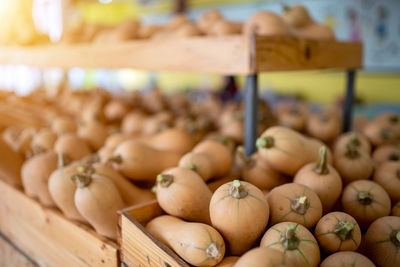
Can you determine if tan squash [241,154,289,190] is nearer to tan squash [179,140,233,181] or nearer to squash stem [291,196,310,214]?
tan squash [179,140,233,181]

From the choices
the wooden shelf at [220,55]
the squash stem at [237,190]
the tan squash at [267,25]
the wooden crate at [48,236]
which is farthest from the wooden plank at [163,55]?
the wooden crate at [48,236]

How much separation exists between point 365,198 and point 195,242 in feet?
1.44

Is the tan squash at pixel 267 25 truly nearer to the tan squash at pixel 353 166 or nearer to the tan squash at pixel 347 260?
the tan squash at pixel 353 166

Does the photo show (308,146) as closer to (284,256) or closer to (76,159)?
(284,256)

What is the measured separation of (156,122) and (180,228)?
0.93 m

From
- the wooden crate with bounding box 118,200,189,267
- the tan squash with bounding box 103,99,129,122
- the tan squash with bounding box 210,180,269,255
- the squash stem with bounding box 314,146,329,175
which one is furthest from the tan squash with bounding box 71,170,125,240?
the tan squash with bounding box 103,99,129,122

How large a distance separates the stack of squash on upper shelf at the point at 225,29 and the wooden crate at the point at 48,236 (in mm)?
723

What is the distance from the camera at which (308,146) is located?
1.04 m

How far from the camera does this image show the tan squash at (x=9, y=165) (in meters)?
1.39

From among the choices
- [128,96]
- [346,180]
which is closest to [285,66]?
[346,180]

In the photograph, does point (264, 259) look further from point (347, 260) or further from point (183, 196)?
point (183, 196)

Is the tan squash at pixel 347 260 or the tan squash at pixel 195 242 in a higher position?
the tan squash at pixel 347 260

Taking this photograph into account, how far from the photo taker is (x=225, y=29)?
1.28 metres

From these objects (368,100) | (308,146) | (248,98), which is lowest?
(368,100)
